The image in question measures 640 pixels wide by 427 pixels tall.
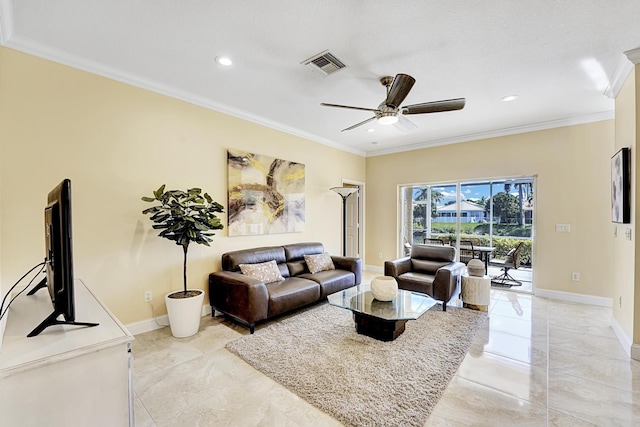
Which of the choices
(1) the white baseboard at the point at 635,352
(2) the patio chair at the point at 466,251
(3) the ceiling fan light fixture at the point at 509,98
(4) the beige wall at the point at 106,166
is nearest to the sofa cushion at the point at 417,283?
(2) the patio chair at the point at 466,251

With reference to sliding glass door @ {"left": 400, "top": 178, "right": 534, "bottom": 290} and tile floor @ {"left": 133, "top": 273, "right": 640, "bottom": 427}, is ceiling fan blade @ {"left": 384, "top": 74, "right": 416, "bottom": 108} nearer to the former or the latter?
tile floor @ {"left": 133, "top": 273, "right": 640, "bottom": 427}

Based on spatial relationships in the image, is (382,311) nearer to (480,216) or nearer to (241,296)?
(241,296)

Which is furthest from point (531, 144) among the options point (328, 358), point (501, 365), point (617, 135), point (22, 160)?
point (22, 160)

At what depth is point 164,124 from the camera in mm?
3281

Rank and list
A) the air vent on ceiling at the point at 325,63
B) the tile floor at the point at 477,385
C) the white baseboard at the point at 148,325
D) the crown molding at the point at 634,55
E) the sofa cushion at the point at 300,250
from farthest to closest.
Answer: the sofa cushion at the point at 300,250, the white baseboard at the point at 148,325, the air vent on ceiling at the point at 325,63, the crown molding at the point at 634,55, the tile floor at the point at 477,385

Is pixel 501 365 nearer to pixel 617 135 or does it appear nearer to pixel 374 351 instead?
pixel 374 351

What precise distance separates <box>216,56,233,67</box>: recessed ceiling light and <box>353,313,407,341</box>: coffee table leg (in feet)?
9.31

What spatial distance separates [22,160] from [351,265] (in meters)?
3.95

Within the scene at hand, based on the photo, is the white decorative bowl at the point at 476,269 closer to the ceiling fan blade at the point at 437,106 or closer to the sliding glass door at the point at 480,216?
the sliding glass door at the point at 480,216

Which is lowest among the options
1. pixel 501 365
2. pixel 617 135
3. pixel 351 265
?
pixel 501 365

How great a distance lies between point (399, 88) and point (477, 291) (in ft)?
9.26

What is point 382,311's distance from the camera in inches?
111

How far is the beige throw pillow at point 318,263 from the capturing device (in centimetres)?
439

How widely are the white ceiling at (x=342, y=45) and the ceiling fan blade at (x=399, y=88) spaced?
0.33 m
